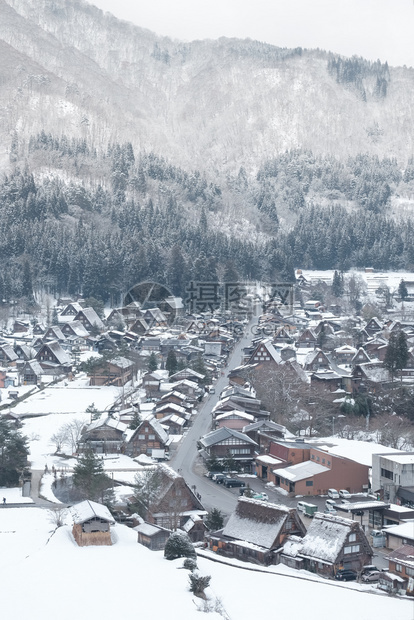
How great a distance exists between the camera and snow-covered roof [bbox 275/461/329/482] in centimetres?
2328

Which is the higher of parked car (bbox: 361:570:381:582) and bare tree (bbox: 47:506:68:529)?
bare tree (bbox: 47:506:68:529)

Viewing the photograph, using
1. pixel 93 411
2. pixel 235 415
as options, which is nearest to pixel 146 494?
pixel 235 415

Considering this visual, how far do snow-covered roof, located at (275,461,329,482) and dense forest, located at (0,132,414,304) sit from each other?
108ft

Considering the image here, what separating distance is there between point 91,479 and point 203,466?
17.5ft

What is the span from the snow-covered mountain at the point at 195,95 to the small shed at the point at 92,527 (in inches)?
3421

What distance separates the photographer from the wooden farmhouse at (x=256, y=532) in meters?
17.5

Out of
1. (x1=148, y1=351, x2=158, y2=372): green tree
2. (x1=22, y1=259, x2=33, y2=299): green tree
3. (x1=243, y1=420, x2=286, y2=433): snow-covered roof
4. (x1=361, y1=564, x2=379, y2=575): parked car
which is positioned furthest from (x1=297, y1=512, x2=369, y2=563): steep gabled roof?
(x1=22, y1=259, x2=33, y2=299): green tree

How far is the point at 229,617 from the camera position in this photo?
45.6 feet

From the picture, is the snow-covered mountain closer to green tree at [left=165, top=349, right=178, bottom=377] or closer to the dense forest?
the dense forest

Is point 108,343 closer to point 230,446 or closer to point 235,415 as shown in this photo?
point 235,415

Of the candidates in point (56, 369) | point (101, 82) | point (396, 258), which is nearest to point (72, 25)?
point (101, 82)

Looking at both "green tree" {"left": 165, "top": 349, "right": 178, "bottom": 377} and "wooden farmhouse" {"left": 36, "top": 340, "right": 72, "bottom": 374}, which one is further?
"wooden farmhouse" {"left": 36, "top": 340, "right": 72, "bottom": 374}

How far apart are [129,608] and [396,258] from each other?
→ 5996cm

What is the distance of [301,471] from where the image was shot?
78.0 feet
